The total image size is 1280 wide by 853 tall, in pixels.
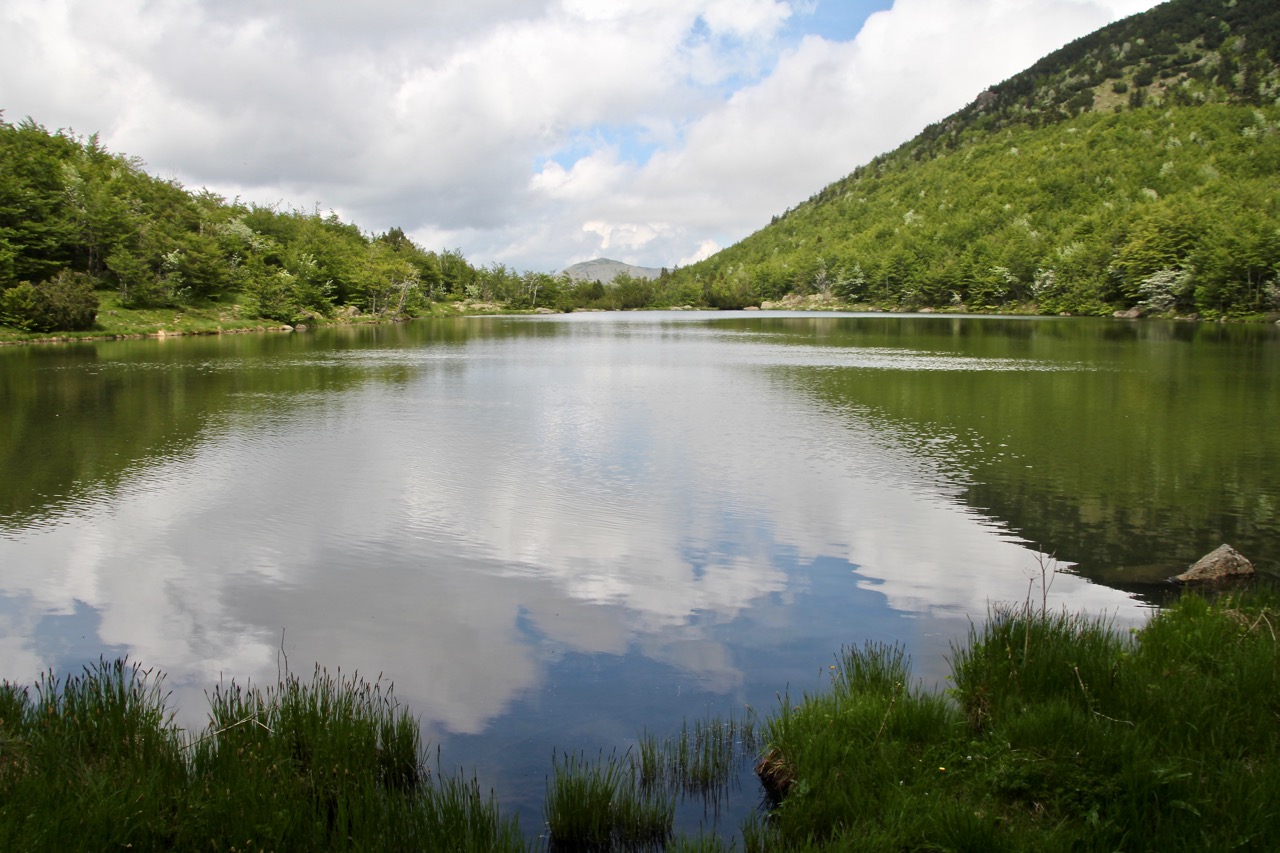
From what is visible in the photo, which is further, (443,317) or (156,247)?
(443,317)

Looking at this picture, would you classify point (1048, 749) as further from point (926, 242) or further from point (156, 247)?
point (926, 242)

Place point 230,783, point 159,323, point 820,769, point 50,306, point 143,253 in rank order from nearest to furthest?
1. point 230,783
2. point 820,769
3. point 50,306
4. point 159,323
5. point 143,253

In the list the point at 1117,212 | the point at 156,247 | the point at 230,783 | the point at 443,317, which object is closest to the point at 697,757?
the point at 230,783

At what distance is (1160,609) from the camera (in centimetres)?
897

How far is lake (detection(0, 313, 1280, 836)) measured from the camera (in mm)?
7969

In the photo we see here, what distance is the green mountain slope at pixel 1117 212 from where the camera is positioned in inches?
3504

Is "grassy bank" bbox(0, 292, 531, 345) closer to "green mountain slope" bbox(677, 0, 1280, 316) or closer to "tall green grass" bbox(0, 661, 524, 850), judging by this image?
"tall green grass" bbox(0, 661, 524, 850)

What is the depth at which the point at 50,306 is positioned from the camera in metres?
51.1

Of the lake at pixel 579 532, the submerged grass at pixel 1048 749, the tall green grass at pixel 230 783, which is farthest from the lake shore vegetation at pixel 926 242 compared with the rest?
the submerged grass at pixel 1048 749

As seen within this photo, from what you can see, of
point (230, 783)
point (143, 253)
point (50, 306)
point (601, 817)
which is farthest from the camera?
point (143, 253)

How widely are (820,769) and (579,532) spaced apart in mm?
7595

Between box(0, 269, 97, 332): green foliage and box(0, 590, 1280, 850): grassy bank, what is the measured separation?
55.5 m

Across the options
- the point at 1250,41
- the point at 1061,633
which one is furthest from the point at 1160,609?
the point at 1250,41

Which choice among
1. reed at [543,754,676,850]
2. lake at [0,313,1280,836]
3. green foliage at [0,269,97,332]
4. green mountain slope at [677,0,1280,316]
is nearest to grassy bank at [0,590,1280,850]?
reed at [543,754,676,850]
